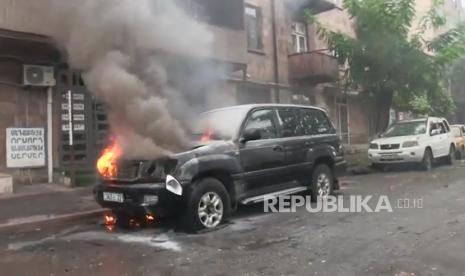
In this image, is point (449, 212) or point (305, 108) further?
point (305, 108)

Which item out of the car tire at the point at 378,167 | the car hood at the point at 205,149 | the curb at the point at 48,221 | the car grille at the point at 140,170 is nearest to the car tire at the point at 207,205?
the car hood at the point at 205,149

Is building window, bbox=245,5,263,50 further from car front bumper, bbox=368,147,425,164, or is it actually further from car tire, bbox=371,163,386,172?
car front bumper, bbox=368,147,425,164

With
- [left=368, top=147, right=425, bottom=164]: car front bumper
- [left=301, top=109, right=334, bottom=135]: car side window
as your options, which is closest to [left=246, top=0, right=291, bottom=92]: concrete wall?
[left=368, top=147, right=425, bottom=164]: car front bumper

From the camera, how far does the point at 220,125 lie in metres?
7.59

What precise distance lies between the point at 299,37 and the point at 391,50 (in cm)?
457

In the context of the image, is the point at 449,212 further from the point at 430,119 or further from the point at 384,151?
the point at 430,119

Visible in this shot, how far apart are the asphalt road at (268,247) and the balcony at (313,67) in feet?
32.8

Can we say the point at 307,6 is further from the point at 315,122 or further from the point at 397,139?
the point at 315,122

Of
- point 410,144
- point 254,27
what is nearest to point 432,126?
point 410,144

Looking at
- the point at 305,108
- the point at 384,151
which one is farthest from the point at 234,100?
the point at 305,108

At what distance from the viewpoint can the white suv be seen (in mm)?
14250

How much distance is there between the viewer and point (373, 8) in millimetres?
15906

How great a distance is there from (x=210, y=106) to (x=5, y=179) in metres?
4.27

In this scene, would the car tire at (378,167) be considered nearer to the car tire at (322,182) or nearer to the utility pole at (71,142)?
the car tire at (322,182)
